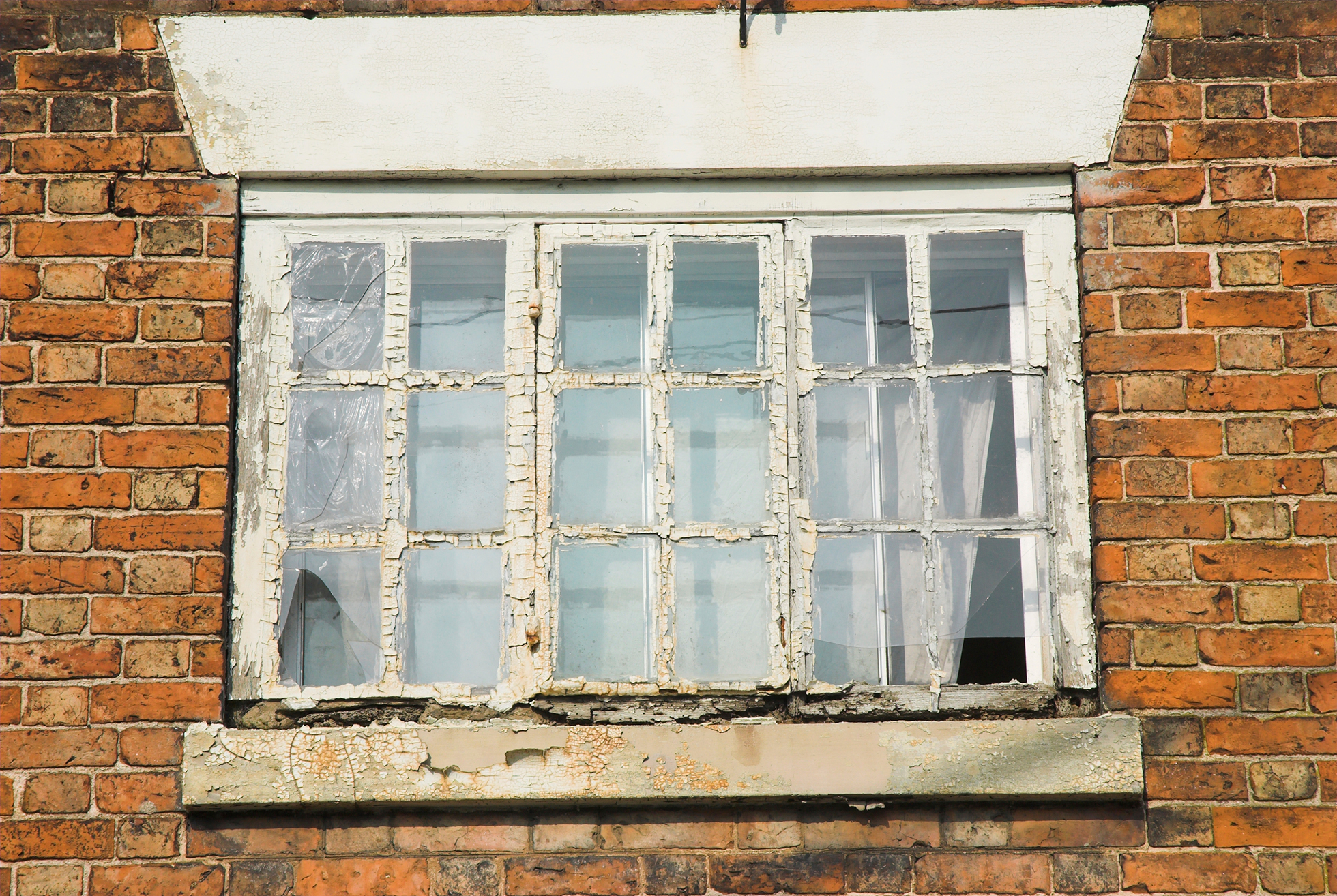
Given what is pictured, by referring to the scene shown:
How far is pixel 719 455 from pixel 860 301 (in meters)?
0.56

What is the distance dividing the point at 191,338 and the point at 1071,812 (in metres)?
2.45

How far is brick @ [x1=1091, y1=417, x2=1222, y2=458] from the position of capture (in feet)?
8.96

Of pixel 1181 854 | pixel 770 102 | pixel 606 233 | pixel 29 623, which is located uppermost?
pixel 770 102

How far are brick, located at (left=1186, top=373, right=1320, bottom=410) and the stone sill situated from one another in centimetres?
81

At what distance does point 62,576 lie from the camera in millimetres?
2695

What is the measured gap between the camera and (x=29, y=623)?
2.68m

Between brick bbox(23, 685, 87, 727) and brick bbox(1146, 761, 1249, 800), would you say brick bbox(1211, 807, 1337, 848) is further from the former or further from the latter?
brick bbox(23, 685, 87, 727)

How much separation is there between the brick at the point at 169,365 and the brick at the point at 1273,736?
257 centimetres

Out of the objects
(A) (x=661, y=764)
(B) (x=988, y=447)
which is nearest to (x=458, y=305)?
(A) (x=661, y=764)

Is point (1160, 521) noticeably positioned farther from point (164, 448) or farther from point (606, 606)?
point (164, 448)

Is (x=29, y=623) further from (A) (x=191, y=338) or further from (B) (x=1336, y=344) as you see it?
(B) (x=1336, y=344)

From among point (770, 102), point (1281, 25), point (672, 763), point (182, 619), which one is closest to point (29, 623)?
point (182, 619)

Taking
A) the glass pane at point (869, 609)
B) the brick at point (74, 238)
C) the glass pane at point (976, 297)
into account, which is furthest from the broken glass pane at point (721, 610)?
the brick at point (74, 238)

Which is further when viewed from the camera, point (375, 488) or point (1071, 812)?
point (375, 488)
